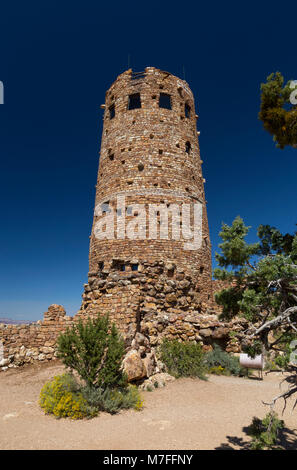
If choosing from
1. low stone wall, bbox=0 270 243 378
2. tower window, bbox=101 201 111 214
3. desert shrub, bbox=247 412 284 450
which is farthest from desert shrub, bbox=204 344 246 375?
tower window, bbox=101 201 111 214

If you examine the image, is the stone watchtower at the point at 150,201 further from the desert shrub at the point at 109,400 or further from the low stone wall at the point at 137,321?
the desert shrub at the point at 109,400

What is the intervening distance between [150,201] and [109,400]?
10.3m

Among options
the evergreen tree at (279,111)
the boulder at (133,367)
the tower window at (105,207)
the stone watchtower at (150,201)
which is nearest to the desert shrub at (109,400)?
the boulder at (133,367)

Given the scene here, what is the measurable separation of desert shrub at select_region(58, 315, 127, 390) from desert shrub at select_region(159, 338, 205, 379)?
2.84 m

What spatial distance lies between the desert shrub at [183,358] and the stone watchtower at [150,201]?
1518 millimetres

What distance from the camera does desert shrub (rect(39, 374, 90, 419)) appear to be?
19.7 feet

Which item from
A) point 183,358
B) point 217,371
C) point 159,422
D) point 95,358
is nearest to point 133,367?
point 95,358

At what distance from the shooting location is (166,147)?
15961 millimetres

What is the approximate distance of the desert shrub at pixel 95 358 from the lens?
6887 millimetres

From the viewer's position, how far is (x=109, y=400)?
6414 mm

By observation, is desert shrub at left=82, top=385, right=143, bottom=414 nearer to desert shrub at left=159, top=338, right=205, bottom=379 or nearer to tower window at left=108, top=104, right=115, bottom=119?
desert shrub at left=159, top=338, right=205, bottom=379

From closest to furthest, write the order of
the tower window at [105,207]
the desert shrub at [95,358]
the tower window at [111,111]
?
the desert shrub at [95,358] < the tower window at [105,207] < the tower window at [111,111]
